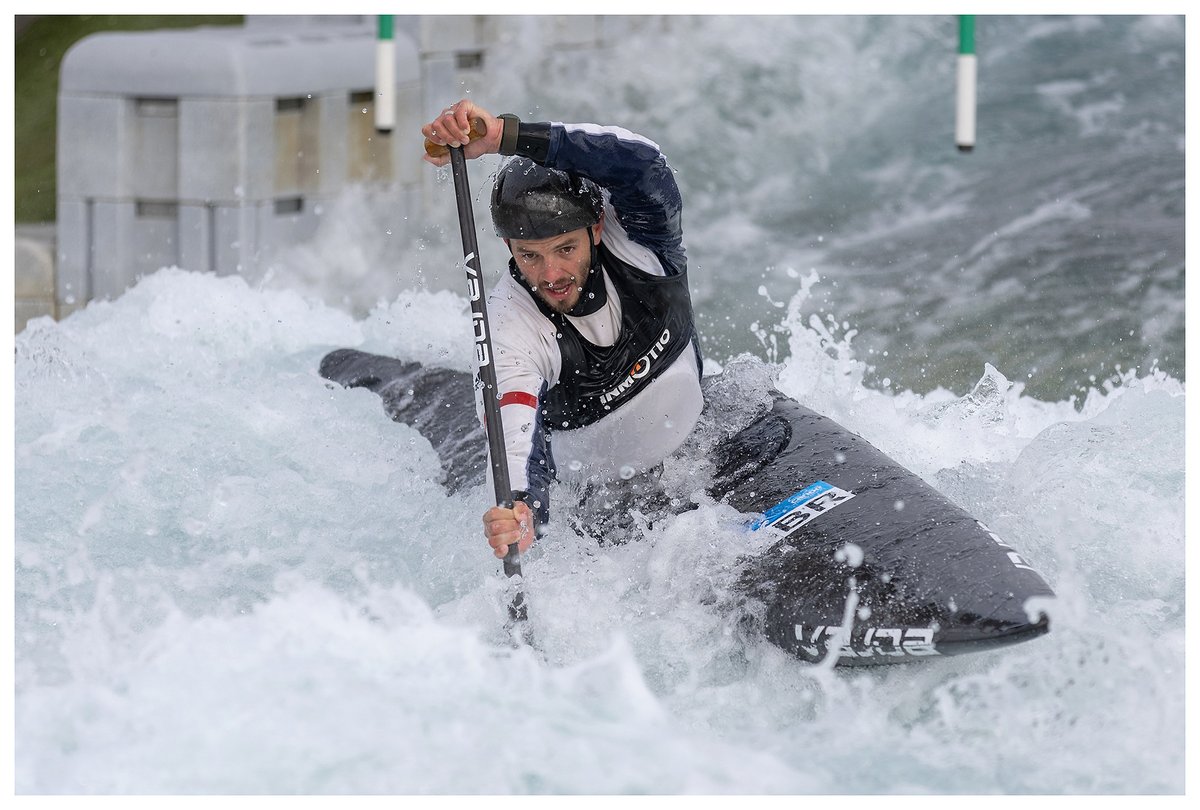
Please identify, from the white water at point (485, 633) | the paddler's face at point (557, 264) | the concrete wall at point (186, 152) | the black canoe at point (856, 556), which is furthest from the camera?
the concrete wall at point (186, 152)

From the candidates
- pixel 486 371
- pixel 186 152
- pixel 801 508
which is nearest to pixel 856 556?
pixel 801 508

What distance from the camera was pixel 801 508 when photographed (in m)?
4.00

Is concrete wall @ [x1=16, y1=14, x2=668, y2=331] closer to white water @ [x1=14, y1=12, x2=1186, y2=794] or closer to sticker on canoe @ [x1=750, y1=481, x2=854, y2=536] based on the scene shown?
white water @ [x1=14, y1=12, x2=1186, y2=794]

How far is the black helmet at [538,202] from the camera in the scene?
12.4 ft

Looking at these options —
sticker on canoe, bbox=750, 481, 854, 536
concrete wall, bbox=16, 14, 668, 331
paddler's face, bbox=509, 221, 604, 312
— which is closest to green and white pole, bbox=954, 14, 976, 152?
sticker on canoe, bbox=750, 481, 854, 536

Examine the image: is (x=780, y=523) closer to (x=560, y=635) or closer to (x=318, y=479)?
(x=560, y=635)

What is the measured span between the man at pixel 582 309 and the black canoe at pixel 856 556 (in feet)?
1.09

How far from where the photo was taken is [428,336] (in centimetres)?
677

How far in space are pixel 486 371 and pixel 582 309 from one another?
0.36 m

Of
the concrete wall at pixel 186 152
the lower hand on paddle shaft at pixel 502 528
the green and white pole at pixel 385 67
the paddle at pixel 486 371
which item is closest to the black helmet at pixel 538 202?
the paddle at pixel 486 371

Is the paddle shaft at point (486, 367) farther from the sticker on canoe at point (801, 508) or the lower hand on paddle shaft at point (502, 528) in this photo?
the sticker on canoe at point (801, 508)

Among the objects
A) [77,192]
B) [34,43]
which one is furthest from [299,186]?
[34,43]

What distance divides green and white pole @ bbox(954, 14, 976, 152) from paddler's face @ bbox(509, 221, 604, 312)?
3390 mm

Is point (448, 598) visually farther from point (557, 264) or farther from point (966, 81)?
point (966, 81)
